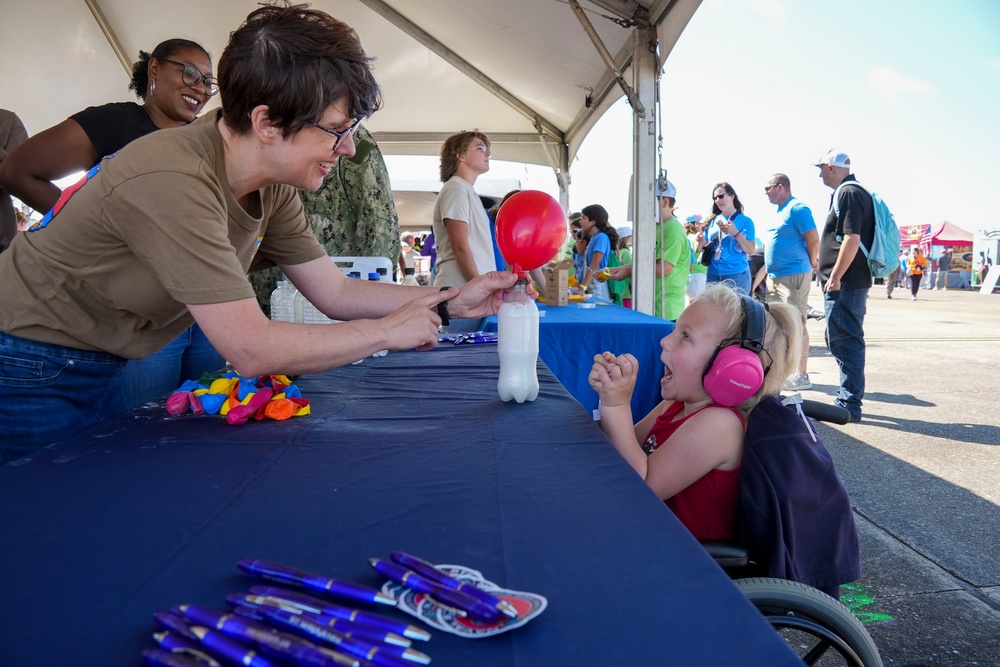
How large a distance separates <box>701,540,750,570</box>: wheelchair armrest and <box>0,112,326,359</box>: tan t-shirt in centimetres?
96

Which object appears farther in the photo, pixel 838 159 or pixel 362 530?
pixel 838 159

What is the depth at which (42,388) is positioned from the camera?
1.31m

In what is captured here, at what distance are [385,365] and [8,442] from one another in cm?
106

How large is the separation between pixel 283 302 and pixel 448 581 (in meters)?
2.22

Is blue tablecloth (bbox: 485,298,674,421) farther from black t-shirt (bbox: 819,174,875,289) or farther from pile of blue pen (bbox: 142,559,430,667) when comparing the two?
pile of blue pen (bbox: 142,559,430,667)

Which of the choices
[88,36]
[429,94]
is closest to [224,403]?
[88,36]

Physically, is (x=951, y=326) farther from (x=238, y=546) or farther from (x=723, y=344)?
(x=238, y=546)

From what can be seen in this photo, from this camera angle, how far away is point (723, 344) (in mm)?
1455

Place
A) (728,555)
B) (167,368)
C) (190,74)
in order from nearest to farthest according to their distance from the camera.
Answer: (728,555) → (167,368) → (190,74)

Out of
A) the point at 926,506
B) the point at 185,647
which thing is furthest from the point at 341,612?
the point at 926,506

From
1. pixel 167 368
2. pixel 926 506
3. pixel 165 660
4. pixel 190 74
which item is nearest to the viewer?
pixel 165 660

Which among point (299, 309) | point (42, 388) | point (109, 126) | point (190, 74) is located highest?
point (190, 74)

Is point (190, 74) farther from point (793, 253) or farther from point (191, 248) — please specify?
Result: point (793, 253)

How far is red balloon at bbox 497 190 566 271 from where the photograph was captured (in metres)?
1.70
